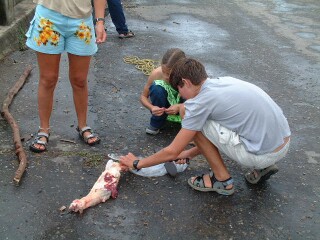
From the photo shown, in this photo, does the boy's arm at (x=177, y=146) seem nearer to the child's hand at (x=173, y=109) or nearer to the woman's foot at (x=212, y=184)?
the woman's foot at (x=212, y=184)

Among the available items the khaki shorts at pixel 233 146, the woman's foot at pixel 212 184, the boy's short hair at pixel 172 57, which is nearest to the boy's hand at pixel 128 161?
the woman's foot at pixel 212 184

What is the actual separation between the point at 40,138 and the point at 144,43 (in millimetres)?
3655

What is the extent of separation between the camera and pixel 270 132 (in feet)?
9.80

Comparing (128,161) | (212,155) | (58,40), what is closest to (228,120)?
(212,155)

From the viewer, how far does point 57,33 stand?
3281 millimetres

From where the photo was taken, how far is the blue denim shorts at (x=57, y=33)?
10.6 ft

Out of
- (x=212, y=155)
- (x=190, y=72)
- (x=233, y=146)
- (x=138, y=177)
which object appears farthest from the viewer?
(x=138, y=177)

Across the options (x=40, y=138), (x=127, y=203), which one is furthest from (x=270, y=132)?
(x=40, y=138)

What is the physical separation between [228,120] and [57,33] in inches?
56.5

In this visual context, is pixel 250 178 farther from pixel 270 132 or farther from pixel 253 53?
pixel 253 53

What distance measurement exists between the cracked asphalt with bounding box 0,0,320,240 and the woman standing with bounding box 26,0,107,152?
0.42 metres

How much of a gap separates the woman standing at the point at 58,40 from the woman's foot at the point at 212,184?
49.0 inches

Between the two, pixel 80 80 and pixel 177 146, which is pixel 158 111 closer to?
pixel 80 80

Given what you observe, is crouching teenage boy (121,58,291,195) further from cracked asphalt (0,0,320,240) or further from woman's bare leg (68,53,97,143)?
woman's bare leg (68,53,97,143)
